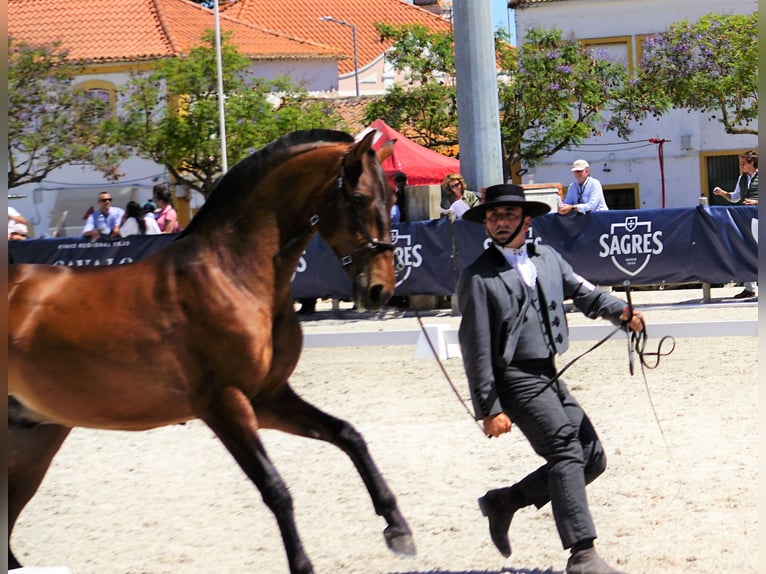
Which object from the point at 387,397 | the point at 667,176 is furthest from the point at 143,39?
the point at 387,397

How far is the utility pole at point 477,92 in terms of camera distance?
14594 millimetres

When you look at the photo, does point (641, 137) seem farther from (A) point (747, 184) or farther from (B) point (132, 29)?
(A) point (747, 184)

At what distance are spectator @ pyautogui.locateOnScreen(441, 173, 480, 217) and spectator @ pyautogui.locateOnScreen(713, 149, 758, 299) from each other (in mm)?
3168

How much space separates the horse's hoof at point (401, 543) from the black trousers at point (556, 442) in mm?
561

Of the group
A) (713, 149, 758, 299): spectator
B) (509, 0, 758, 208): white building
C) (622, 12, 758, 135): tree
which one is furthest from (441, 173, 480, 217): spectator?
(509, 0, 758, 208): white building

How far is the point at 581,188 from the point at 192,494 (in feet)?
31.2

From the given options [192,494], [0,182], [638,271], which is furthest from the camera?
[638,271]

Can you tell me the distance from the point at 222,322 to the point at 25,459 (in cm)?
130

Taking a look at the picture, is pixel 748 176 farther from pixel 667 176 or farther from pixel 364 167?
pixel 667 176

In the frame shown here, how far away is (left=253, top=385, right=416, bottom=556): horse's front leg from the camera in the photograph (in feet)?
18.4

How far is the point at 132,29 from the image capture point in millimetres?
45594

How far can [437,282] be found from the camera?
51.4 ft

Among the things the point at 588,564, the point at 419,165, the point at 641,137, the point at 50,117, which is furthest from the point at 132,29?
the point at 588,564

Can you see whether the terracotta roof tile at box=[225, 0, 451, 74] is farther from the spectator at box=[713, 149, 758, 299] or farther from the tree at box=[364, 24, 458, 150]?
the spectator at box=[713, 149, 758, 299]
